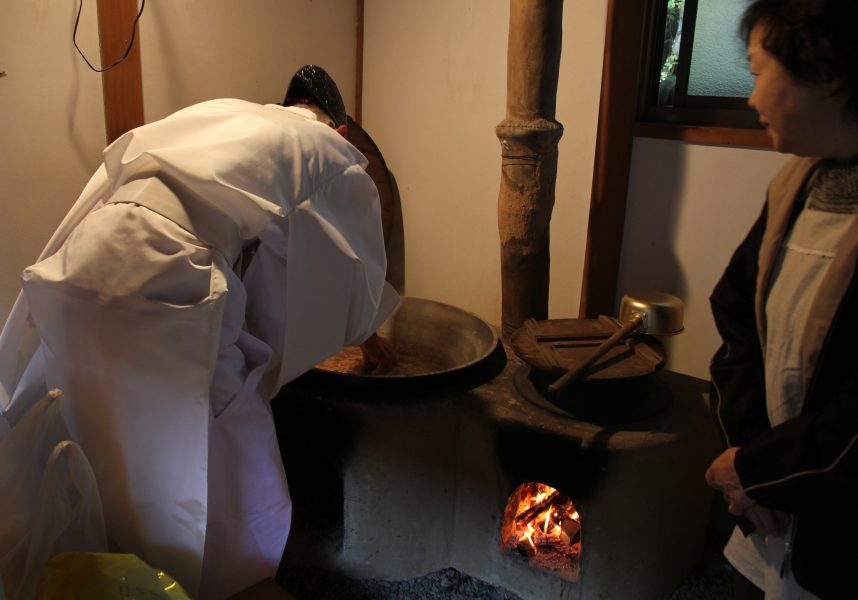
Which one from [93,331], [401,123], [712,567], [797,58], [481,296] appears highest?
[797,58]

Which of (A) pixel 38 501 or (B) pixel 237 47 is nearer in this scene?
(A) pixel 38 501

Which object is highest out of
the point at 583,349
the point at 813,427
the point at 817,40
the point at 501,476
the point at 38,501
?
the point at 817,40

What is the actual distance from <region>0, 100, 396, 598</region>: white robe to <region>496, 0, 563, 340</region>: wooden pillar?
89 cm

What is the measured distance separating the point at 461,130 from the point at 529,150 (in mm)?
1072

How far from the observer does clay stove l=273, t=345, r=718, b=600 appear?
6.74ft

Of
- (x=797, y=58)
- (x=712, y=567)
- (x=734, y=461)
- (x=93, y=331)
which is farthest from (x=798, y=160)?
(x=712, y=567)

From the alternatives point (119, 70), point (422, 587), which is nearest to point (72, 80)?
point (119, 70)

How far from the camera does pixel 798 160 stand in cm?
142

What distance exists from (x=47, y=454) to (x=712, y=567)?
218cm

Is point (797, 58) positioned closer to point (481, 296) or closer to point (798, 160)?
point (798, 160)

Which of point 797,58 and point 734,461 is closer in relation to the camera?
point 797,58

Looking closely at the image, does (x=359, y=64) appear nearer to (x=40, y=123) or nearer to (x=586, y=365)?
(x=40, y=123)

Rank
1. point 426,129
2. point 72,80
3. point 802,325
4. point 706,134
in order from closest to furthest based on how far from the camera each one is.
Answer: point 802,325 < point 706,134 < point 72,80 < point 426,129

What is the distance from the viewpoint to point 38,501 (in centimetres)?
147
